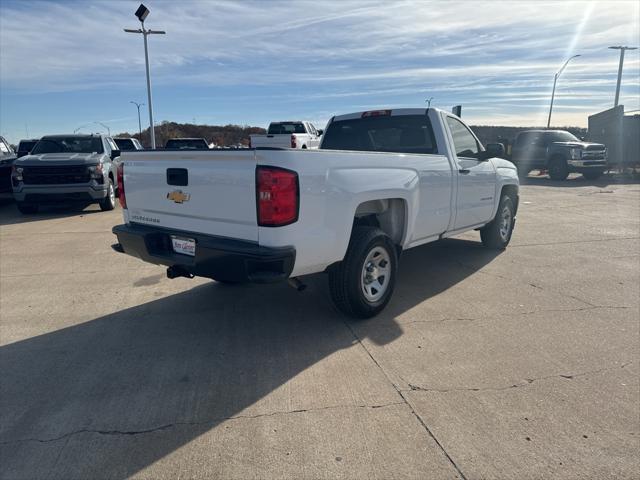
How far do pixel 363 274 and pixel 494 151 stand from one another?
322 centimetres

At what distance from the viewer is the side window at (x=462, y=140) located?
5.92 meters

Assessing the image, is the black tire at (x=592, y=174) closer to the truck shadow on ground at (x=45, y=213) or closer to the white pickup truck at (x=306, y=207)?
the white pickup truck at (x=306, y=207)

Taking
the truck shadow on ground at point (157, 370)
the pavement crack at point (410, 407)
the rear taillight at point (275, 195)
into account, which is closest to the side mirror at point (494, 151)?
the truck shadow on ground at point (157, 370)

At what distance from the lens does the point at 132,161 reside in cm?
441

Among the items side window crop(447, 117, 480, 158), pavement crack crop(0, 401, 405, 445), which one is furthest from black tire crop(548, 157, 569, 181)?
pavement crack crop(0, 401, 405, 445)

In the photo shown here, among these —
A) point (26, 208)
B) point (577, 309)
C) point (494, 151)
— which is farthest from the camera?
point (26, 208)

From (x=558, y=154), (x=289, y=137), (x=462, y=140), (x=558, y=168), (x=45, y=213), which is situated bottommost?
(x=45, y=213)

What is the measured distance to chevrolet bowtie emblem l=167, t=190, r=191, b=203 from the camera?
395cm

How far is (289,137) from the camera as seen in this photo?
58.4ft

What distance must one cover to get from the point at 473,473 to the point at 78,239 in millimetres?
7733

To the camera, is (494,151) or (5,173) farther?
(5,173)

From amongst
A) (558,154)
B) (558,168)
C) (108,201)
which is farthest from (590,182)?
(108,201)

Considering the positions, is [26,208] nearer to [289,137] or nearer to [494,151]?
[289,137]

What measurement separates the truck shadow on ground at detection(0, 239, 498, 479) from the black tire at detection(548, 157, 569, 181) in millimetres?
17263
